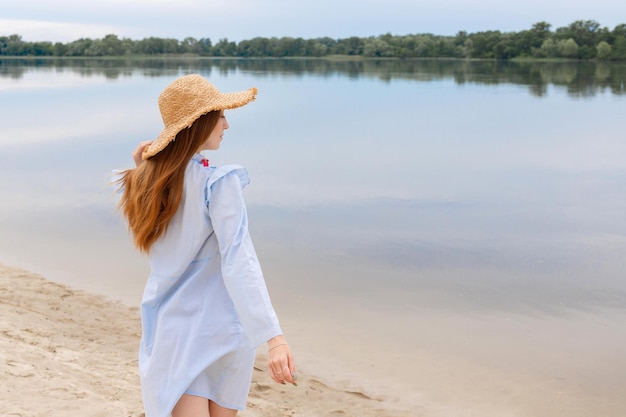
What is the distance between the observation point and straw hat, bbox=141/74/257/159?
2264 millimetres

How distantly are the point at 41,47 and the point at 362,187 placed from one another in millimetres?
96523

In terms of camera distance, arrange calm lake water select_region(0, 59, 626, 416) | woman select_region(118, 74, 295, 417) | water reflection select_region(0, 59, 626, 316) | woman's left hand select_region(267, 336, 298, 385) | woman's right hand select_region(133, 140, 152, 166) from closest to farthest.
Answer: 1. woman's left hand select_region(267, 336, 298, 385)
2. woman select_region(118, 74, 295, 417)
3. woman's right hand select_region(133, 140, 152, 166)
4. calm lake water select_region(0, 59, 626, 416)
5. water reflection select_region(0, 59, 626, 316)

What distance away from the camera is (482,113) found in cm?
2848

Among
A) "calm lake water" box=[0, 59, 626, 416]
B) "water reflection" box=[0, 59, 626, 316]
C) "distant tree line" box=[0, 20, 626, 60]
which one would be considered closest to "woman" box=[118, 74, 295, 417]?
"calm lake water" box=[0, 59, 626, 416]

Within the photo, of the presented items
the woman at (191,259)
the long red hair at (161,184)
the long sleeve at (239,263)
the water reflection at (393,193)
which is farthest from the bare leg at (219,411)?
the water reflection at (393,193)

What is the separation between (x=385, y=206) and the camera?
12.2m

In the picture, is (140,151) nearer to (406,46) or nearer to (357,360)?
(357,360)

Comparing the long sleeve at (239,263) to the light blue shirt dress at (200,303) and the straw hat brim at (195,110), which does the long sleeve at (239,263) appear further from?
the straw hat brim at (195,110)

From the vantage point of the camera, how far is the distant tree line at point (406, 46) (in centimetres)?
7881

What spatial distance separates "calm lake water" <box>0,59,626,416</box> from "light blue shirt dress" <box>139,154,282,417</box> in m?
4.19

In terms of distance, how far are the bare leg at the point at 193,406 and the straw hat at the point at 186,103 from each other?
736 mm

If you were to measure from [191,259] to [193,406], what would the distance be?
1.47 ft

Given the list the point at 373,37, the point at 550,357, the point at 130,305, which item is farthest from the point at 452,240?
the point at 373,37

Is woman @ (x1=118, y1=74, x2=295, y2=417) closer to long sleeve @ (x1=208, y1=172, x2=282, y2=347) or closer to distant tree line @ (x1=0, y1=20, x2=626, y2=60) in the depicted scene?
long sleeve @ (x1=208, y1=172, x2=282, y2=347)
